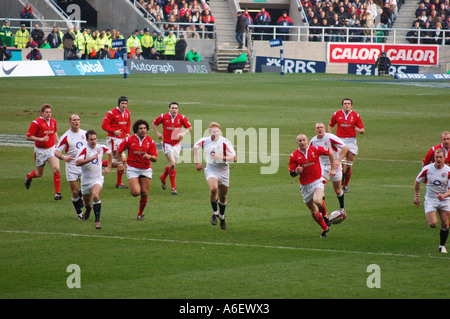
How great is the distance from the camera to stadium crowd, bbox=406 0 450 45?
5784 centimetres

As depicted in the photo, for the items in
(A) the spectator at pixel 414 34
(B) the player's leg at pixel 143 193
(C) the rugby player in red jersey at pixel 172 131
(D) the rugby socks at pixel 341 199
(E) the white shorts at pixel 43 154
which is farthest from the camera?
(A) the spectator at pixel 414 34

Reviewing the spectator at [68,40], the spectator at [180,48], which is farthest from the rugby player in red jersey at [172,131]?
the spectator at [180,48]

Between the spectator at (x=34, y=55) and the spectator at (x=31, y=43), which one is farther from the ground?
the spectator at (x=31, y=43)

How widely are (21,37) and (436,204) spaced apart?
3746 cm

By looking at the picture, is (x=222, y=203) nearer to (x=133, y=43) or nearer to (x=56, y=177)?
(x=56, y=177)

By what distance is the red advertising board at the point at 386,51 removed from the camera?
55438 mm

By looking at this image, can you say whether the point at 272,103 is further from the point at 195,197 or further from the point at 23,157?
the point at 195,197

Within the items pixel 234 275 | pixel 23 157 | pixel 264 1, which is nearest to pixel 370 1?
pixel 264 1

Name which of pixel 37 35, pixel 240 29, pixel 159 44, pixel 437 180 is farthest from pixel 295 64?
pixel 437 180

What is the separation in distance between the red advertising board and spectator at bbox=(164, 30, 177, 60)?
11.8 metres

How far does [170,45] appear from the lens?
2044 inches

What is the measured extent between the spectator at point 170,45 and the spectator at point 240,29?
5.89 m

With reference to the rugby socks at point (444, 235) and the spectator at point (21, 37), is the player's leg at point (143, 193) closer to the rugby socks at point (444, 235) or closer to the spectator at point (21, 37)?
the rugby socks at point (444, 235)

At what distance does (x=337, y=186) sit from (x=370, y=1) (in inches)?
1847
